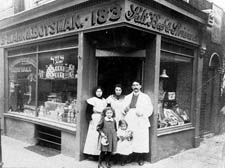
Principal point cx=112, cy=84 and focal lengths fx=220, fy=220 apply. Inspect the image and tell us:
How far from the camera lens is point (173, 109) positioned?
21.6 ft

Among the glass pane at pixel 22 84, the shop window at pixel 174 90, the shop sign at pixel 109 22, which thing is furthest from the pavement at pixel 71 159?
the shop sign at pixel 109 22

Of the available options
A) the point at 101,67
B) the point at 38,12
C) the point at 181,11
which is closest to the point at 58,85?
the point at 101,67

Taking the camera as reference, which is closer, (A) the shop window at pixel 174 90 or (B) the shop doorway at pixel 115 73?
(B) the shop doorway at pixel 115 73

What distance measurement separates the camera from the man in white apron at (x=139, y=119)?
5129mm

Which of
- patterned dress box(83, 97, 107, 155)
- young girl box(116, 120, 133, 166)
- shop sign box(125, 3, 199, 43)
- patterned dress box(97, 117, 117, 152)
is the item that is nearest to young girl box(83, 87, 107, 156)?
patterned dress box(83, 97, 107, 155)

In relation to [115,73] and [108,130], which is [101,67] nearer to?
[115,73]

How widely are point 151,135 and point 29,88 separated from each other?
4.55 meters

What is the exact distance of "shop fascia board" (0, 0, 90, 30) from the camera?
18.6ft

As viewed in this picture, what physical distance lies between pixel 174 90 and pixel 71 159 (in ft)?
11.5

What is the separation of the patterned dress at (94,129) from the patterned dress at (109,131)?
1.38 ft

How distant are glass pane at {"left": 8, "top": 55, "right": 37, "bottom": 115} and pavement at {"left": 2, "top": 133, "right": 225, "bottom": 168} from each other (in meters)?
1.45

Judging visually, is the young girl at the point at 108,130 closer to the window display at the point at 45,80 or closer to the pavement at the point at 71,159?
the pavement at the point at 71,159

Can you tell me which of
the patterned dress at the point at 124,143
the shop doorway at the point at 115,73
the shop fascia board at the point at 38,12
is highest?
the shop fascia board at the point at 38,12

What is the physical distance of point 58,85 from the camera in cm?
656
